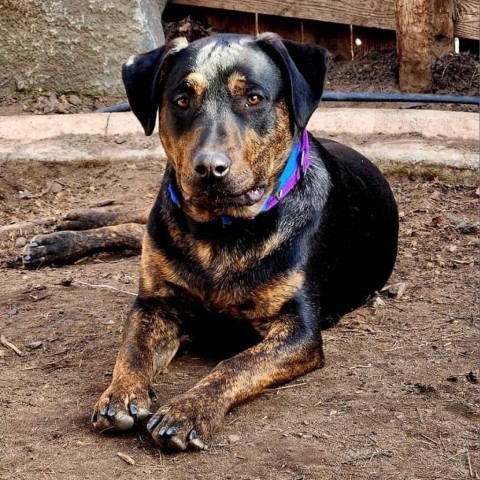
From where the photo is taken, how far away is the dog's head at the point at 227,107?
4.38 meters

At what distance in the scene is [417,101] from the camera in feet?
27.5

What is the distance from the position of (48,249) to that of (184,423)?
106 inches

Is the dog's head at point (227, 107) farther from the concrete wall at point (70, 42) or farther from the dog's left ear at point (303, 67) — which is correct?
the concrete wall at point (70, 42)

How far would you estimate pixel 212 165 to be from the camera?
4242mm

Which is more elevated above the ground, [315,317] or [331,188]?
[331,188]

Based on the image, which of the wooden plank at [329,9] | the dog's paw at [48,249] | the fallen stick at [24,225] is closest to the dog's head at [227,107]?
the dog's paw at [48,249]

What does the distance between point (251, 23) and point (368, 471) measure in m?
6.93

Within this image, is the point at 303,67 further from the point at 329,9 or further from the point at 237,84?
the point at 329,9

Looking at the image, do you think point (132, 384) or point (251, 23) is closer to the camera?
point (132, 384)

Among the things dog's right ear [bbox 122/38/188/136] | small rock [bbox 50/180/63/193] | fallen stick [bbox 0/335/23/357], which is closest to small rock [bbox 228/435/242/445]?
fallen stick [bbox 0/335/23/357]

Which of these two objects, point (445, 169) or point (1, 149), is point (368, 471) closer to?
point (445, 169)

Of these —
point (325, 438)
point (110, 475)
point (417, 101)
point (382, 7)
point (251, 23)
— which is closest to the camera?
point (110, 475)

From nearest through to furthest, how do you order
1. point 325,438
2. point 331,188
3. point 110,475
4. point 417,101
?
point 110,475
point 325,438
point 331,188
point 417,101

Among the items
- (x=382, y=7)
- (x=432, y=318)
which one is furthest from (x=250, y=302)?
(x=382, y=7)
